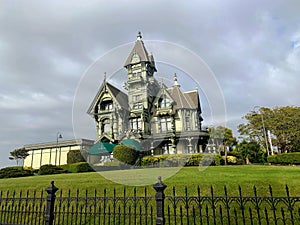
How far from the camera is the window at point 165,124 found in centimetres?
3347

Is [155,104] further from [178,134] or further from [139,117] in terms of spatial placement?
[178,134]

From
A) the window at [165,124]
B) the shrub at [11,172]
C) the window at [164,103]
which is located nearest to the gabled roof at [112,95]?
the window at [164,103]

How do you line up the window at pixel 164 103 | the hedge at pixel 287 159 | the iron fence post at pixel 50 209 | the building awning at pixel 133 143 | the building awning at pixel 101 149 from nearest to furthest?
1. the iron fence post at pixel 50 209
2. the hedge at pixel 287 159
3. the building awning at pixel 133 143
4. the building awning at pixel 101 149
5. the window at pixel 164 103

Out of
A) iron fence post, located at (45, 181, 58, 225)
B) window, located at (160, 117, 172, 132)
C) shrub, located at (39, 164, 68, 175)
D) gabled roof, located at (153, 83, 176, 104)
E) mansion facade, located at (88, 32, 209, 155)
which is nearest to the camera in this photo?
→ iron fence post, located at (45, 181, 58, 225)

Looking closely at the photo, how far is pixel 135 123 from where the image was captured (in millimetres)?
34438

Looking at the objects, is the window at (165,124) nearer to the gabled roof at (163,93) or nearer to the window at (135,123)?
the gabled roof at (163,93)

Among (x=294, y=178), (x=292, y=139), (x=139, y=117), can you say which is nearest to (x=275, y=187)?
(x=294, y=178)

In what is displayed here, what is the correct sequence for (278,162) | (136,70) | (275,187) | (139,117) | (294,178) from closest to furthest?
(275,187)
(294,178)
(278,162)
(139,117)
(136,70)

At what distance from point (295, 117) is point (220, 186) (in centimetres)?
3346

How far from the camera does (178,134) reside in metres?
31.8

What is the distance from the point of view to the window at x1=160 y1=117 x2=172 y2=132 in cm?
3347

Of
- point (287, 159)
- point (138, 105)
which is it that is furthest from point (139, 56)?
point (287, 159)

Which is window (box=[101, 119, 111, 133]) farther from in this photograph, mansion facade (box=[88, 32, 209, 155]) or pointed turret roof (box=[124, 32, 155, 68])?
pointed turret roof (box=[124, 32, 155, 68])

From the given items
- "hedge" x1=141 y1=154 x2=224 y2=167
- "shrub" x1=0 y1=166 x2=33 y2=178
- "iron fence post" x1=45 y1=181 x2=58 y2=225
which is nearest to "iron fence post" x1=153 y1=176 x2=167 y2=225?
"iron fence post" x1=45 y1=181 x2=58 y2=225
